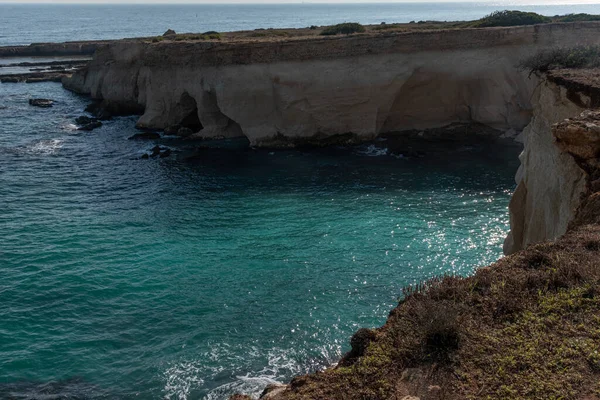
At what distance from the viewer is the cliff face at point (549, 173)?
1423 cm

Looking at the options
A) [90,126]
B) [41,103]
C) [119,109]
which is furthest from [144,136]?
[41,103]

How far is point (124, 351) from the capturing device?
16.3m

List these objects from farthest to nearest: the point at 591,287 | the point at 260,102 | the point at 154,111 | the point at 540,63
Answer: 1. the point at 154,111
2. the point at 260,102
3. the point at 540,63
4. the point at 591,287

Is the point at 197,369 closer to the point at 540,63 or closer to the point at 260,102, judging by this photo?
the point at 540,63

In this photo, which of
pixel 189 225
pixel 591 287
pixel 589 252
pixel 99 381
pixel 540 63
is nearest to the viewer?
pixel 591 287

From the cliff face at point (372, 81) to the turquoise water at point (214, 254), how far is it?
8.35 feet

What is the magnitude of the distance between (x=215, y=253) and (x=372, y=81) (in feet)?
65.5

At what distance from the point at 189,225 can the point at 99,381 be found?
11073 mm

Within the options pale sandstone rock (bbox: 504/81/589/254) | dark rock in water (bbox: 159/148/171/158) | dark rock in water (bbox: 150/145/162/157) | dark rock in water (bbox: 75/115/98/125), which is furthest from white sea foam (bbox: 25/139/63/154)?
pale sandstone rock (bbox: 504/81/589/254)

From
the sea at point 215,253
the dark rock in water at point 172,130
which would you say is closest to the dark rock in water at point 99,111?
the dark rock in water at point 172,130

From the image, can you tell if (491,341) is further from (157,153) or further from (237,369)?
(157,153)

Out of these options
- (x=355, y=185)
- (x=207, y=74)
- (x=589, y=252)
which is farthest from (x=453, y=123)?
(x=589, y=252)

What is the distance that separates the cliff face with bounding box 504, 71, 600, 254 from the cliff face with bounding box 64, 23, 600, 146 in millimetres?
19835

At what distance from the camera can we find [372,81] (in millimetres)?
37625
